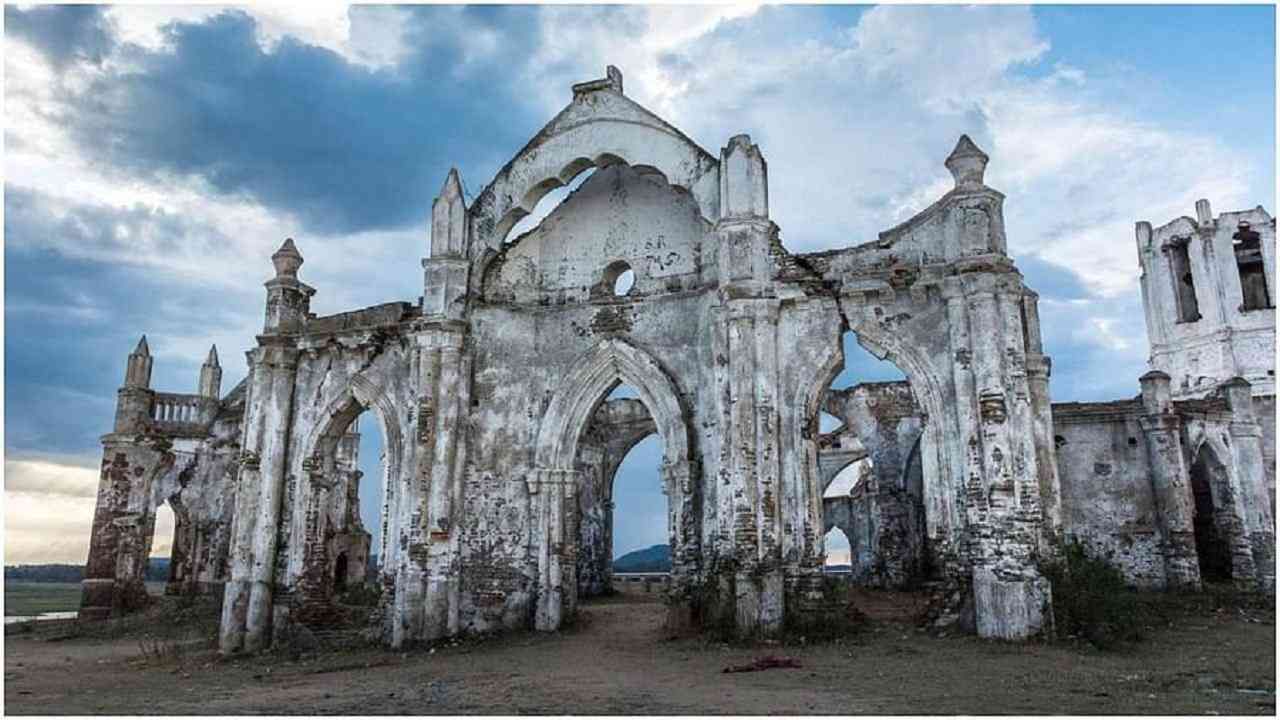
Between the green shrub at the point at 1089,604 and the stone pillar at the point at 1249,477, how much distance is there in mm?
11835

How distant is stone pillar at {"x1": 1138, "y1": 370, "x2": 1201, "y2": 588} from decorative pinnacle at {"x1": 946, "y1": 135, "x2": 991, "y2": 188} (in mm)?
9707

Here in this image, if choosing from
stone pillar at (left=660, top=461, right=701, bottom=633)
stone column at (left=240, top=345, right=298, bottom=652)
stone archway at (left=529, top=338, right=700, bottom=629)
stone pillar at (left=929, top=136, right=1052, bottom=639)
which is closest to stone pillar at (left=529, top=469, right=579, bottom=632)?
stone archway at (left=529, top=338, right=700, bottom=629)

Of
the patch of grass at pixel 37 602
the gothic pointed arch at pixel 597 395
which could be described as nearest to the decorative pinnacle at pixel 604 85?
the gothic pointed arch at pixel 597 395

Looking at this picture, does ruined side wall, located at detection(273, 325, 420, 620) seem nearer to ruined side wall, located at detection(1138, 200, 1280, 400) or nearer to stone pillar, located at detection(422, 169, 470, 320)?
stone pillar, located at detection(422, 169, 470, 320)

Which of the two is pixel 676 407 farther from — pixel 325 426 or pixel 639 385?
pixel 325 426

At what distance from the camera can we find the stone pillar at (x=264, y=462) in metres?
15.4

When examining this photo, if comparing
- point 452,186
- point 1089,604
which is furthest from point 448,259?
point 1089,604

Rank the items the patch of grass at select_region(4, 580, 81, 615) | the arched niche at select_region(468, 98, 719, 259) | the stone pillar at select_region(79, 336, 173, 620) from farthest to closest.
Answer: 1. the patch of grass at select_region(4, 580, 81, 615)
2. the stone pillar at select_region(79, 336, 173, 620)
3. the arched niche at select_region(468, 98, 719, 259)

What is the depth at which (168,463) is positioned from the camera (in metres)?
23.7

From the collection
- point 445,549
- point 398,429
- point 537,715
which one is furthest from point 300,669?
point 537,715

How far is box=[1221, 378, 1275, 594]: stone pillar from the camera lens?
71.7ft

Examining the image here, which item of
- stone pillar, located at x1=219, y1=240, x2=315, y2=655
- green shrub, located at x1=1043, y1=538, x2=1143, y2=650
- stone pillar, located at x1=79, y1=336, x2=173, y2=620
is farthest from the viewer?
stone pillar, located at x1=79, y1=336, x2=173, y2=620

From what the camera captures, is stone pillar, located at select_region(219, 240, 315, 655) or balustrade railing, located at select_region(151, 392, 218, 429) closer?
stone pillar, located at select_region(219, 240, 315, 655)

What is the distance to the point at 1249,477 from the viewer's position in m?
22.1
